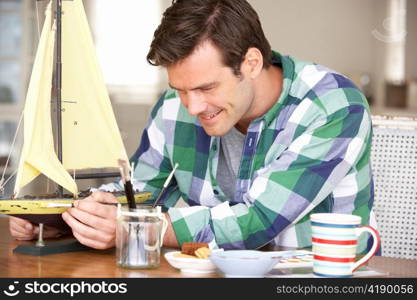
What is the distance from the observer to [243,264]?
1237mm

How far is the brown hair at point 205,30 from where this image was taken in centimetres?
174

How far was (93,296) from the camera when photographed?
1.13 meters

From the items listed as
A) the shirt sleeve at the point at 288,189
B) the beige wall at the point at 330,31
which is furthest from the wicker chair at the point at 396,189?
the beige wall at the point at 330,31

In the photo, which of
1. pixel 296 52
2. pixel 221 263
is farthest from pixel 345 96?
pixel 296 52

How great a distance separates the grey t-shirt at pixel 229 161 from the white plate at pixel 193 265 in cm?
64

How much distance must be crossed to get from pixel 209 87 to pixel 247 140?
0.21m

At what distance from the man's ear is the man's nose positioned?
162 millimetres

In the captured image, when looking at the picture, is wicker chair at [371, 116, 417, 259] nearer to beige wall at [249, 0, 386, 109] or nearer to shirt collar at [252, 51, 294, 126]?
shirt collar at [252, 51, 294, 126]

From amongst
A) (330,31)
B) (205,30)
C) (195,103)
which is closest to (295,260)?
(195,103)

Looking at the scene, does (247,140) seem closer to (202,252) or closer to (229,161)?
(229,161)

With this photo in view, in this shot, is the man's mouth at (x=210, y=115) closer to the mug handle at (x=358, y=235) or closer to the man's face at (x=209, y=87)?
the man's face at (x=209, y=87)

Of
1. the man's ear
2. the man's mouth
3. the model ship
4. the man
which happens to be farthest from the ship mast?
the man's ear

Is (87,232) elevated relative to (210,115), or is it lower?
lower

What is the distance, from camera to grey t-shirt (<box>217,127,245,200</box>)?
6.52 feet
